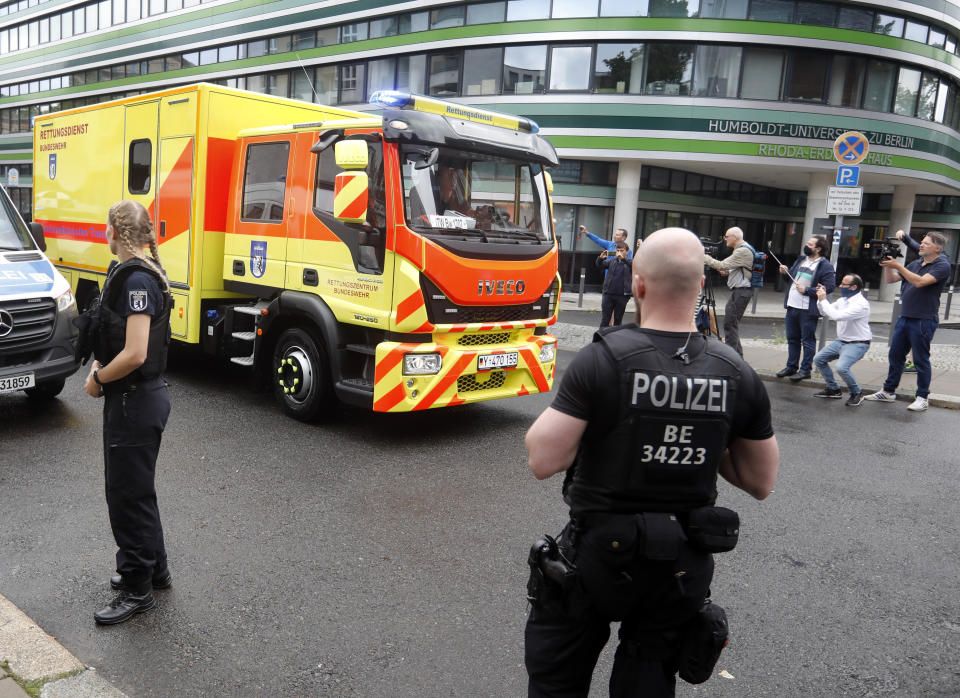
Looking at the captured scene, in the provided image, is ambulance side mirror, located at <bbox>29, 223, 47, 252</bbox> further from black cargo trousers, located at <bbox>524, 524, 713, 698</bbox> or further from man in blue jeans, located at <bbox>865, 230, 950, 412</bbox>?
man in blue jeans, located at <bbox>865, 230, 950, 412</bbox>

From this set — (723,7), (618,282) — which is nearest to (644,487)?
(618,282)

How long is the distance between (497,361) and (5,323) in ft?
13.1

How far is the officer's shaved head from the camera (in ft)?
7.30

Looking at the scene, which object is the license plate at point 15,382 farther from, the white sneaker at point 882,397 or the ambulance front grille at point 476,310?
the white sneaker at point 882,397

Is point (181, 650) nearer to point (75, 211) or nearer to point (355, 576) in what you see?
point (355, 576)

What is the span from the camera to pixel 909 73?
2459cm

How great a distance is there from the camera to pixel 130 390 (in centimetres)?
364

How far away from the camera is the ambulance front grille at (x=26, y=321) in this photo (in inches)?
251

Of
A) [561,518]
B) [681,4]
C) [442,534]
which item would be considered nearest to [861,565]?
[561,518]

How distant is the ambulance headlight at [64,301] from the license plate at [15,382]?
2.11 ft

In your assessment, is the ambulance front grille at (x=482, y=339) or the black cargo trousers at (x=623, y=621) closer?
the black cargo trousers at (x=623, y=621)

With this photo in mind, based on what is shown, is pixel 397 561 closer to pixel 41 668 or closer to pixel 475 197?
pixel 41 668

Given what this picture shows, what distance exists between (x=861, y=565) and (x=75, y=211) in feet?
30.9

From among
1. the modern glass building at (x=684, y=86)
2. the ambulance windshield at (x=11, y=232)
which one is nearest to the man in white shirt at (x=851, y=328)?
the ambulance windshield at (x=11, y=232)
